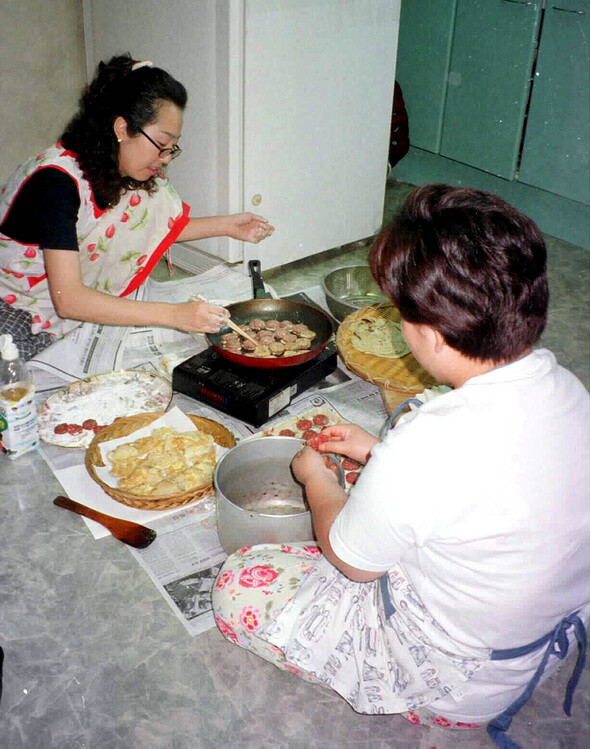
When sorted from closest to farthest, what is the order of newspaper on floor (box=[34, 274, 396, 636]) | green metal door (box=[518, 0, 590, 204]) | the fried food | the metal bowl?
newspaper on floor (box=[34, 274, 396, 636]) < the fried food < the metal bowl < green metal door (box=[518, 0, 590, 204])

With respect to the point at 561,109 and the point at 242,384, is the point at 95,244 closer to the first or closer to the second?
the point at 242,384

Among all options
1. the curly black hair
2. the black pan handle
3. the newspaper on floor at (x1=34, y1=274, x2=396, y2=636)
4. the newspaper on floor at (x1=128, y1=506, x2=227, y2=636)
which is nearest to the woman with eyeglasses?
the curly black hair

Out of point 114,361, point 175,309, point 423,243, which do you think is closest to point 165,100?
point 175,309

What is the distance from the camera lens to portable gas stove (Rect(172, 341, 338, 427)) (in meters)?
1.82

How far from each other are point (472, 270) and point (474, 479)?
280mm

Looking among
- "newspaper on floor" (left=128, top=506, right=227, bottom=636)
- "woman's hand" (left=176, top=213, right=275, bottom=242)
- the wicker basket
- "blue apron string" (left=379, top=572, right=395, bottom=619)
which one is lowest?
"newspaper on floor" (left=128, top=506, right=227, bottom=636)

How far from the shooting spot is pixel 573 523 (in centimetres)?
96

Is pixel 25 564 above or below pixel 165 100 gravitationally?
below

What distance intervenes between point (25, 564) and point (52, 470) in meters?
0.29

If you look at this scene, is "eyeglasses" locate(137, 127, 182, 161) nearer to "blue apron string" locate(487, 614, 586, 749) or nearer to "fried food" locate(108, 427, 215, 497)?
"fried food" locate(108, 427, 215, 497)

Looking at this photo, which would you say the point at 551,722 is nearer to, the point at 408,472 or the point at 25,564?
the point at 408,472

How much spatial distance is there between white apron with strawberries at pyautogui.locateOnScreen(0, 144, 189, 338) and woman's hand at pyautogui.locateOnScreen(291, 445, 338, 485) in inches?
43.1

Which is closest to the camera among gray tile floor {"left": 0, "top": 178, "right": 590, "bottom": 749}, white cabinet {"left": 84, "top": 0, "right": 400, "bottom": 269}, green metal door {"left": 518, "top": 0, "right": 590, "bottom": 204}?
gray tile floor {"left": 0, "top": 178, "right": 590, "bottom": 749}

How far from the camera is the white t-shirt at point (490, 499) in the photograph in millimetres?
918
